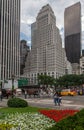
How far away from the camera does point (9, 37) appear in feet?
569

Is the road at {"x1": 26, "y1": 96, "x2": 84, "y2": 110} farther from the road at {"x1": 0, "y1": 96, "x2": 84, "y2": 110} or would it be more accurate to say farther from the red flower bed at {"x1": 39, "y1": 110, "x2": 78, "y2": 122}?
the red flower bed at {"x1": 39, "y1": 110, "x2": 78, "y2": 122}

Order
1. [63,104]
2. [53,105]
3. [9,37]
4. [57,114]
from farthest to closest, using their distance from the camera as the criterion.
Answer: [9,37], [63,104], [53,105], [57,114]

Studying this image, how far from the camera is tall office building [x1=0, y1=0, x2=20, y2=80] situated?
16688cm

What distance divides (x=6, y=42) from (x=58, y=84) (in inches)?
1897

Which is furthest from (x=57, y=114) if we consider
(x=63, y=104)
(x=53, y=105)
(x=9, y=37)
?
(x=9, y=37)

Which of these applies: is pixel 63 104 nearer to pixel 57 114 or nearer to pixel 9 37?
pixel 57 114

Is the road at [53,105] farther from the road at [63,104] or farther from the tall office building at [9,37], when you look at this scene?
the tall office building at [9,37]

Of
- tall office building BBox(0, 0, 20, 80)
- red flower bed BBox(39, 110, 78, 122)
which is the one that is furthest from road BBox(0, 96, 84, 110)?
tall office building BBox(0, 0, 20, 80)

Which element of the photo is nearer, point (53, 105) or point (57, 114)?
point (57, 114)

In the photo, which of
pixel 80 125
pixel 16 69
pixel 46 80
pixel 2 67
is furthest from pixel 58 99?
pixel 16 69

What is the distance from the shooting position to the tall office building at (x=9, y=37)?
16688 centimetres

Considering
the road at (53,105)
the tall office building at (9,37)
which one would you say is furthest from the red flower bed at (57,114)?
the tall office building at (9,37)

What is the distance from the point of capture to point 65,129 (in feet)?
22.3

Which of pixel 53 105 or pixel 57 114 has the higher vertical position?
pixel 57 114
